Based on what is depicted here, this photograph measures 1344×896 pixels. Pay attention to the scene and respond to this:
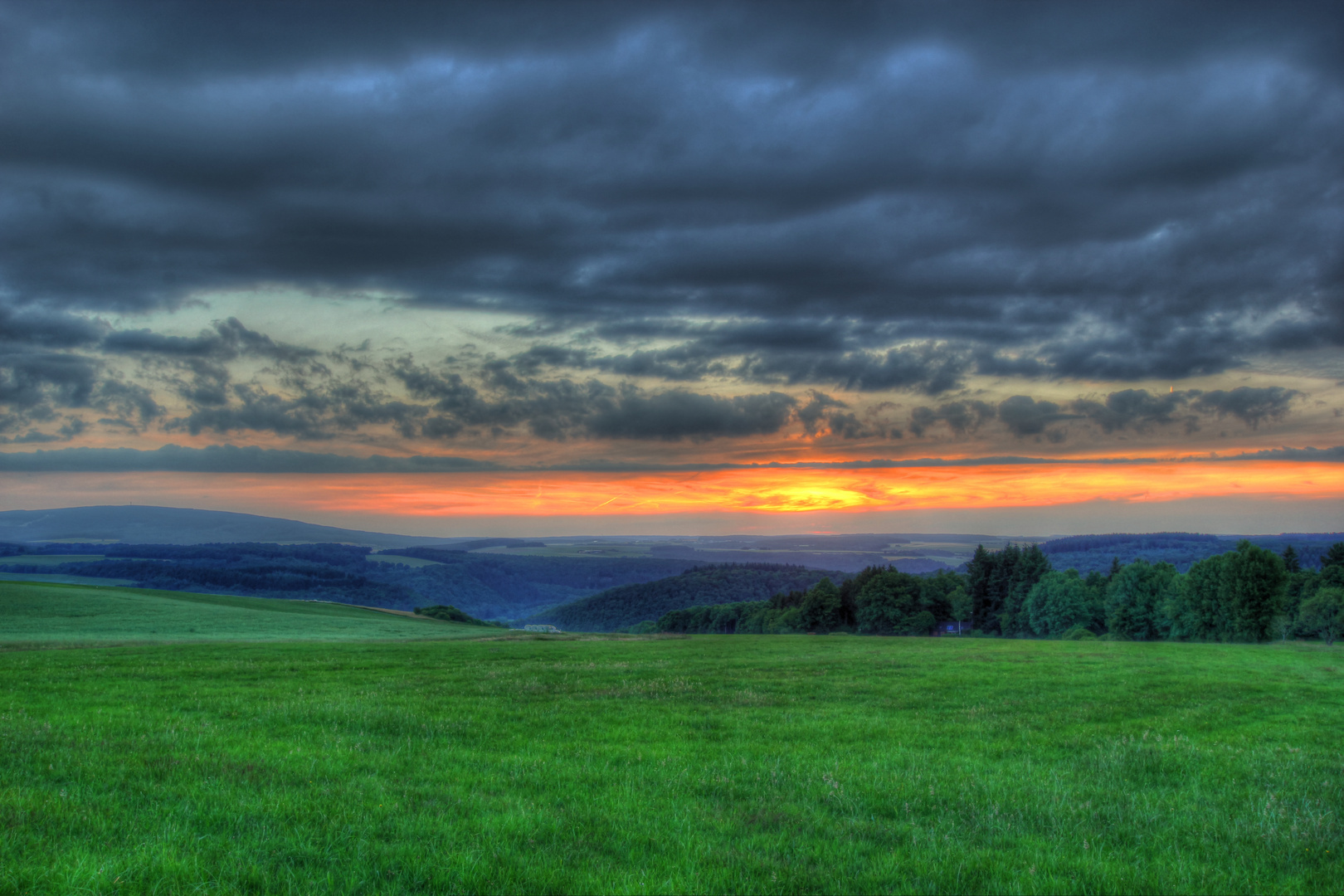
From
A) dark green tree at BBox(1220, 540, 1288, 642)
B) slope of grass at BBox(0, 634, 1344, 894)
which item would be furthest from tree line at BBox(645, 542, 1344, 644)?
slope of grass at BBox(0, 634, 1344, 894)

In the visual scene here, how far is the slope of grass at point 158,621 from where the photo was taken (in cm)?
4947

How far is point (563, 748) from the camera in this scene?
12.2 metres

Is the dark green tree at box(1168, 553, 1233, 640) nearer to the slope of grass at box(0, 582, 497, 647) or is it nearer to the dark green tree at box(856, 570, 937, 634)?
the dark green tree at box(856, 570, 937, 634)

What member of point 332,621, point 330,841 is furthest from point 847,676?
point 332,621

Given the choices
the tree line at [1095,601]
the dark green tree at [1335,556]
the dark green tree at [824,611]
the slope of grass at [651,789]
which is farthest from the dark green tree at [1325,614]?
the slope of grass at [651,789]

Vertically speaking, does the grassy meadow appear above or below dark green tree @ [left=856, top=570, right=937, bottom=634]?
above

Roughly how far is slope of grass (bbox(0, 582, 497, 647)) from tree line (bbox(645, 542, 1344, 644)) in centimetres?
6829

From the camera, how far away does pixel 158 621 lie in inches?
2335

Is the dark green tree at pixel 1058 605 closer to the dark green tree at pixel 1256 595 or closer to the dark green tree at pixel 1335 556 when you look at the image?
the dark green tree at pixel 1256 595

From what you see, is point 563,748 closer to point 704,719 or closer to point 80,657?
point 704,719

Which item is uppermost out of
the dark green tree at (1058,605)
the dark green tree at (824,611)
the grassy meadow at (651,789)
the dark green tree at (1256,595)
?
the grassy meadow at (651,789)

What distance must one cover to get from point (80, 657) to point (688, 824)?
30.6 metres

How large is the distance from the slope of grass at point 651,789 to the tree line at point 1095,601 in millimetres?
76299

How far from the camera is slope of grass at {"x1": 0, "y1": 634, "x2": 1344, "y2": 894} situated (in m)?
6.79
